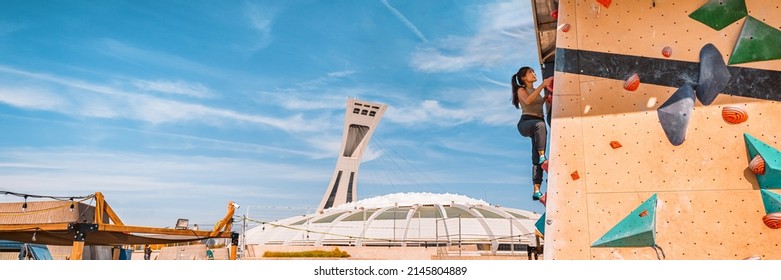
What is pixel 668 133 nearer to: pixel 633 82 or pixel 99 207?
pixel 633 82

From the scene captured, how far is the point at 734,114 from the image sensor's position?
4.07 metres

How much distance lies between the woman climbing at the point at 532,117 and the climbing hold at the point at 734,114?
5.26 ft

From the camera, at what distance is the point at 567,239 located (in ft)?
13.9

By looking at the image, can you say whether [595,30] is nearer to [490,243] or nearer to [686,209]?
[686,209]

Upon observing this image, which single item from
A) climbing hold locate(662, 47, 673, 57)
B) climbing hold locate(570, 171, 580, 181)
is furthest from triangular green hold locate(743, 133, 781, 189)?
climbing hold locate(570, 171, 580, 181)

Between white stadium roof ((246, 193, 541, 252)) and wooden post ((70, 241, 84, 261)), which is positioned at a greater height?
white stadium roof ((246, 193, 541, 252))

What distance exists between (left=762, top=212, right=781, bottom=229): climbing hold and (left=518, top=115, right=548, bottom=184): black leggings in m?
1.96

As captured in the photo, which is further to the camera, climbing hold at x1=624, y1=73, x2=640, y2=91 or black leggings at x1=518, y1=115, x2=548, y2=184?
black leggings at x1=518, y1=115, x2=548, y2=184

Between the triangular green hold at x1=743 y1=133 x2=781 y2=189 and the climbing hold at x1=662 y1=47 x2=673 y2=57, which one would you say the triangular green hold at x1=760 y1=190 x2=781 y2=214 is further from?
the climbing hold at x1=662 y1=47 x2=673 y2=57

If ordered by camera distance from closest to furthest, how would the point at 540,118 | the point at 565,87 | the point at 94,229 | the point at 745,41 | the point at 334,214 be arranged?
1. the point at 745,41
2. the point at 565,87
3. the point at 540,118
4. the point at 94,229
5. the point at 334,214

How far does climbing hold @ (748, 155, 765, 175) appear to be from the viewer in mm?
3844

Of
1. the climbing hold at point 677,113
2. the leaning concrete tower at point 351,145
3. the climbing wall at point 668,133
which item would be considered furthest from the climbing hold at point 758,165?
the leaning concrete tower at point 351,145

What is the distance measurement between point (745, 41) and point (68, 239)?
10.8 m
